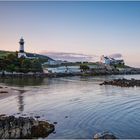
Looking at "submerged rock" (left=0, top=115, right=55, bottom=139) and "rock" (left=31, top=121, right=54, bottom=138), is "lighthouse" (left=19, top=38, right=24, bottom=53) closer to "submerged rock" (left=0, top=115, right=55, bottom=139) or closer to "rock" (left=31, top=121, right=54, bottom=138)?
"rock" (left=31, top=121, right=54, bottom=138)

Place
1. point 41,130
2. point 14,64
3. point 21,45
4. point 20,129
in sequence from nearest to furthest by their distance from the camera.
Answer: point 20,129 → point 41,130 → point 14,64 → point 21,45

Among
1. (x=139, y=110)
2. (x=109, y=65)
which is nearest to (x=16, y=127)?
(x=139, y=110)

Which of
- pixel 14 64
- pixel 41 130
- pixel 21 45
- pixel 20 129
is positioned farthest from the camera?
pixel 21 45

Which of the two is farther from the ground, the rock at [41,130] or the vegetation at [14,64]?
the vegetation at [14,64]

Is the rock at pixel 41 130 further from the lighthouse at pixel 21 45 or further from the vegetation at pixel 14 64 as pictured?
the lighthouse at pixel 21 45

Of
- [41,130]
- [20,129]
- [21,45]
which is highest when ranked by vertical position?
[21,45]

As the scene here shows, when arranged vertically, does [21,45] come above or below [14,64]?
above

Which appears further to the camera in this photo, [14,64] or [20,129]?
[14,64]

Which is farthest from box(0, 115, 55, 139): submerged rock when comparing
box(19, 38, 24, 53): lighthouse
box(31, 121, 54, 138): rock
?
box(19, 38, 24, 53): lighthouse

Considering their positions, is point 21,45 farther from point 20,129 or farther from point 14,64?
point 20,129

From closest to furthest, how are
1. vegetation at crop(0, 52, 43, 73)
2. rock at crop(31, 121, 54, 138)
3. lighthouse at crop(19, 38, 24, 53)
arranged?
rock at crop(31, 121, 54, 138), vegetation at crop(0, 52, 43, 73), lighthouse at crop(19, 38, 24, 53)


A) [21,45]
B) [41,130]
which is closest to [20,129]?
[41,130]

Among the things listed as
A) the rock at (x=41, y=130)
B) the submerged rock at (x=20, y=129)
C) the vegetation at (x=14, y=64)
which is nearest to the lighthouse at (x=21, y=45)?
the vegetation at (x=14, y=64)

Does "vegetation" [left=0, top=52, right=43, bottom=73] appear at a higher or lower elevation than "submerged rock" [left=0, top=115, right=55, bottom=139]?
higher
